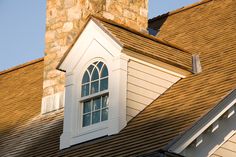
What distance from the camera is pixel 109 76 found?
13.8m

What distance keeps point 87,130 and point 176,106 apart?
1.57 metres

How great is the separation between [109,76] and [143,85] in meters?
0.56

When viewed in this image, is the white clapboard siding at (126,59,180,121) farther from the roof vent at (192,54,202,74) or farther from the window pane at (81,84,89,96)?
the window pane at (81,84,89,96)

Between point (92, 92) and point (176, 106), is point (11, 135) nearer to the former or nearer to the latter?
point (92, 92)

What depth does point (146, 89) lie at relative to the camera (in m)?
13.9

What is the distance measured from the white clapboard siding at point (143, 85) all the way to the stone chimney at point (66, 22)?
217cm

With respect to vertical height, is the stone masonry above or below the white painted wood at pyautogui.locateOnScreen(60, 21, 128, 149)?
above

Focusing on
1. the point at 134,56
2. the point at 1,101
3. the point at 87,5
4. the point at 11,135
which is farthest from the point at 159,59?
the point at 1,101

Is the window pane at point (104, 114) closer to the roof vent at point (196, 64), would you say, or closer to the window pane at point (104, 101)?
the window pane at point (104, 101)

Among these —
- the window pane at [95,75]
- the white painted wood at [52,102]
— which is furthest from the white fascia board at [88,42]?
the white painted wood at [52,102]

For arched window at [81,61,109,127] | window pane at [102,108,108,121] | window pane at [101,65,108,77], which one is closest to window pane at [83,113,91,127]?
arched window at [81,61,109,127]

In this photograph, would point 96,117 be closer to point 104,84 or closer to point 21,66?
point 104,84

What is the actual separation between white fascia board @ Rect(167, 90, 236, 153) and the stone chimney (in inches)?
162

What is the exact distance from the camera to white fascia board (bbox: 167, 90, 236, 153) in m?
11.8
